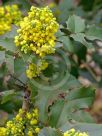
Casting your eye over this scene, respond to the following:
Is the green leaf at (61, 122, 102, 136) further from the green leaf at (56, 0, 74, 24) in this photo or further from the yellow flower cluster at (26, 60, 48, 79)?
the green leaf at (56, 0, 74, 24)

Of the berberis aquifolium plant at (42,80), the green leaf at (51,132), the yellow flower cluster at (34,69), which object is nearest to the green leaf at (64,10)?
the berberis aquifolium plant at (42,80)

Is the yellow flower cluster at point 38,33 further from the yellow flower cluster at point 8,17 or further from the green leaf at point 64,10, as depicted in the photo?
the green leaf at point 64,10

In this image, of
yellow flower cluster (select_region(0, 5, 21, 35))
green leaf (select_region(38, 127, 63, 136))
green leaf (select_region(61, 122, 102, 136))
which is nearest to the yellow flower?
green leaf (select_region(61, 122, 102, 136))

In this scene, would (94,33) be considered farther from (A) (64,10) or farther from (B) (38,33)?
(A) (64,10)

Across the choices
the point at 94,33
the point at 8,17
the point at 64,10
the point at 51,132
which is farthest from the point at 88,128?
the point at 64,10

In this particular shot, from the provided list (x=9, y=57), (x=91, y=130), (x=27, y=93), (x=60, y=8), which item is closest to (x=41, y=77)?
(x=27, y=93)
